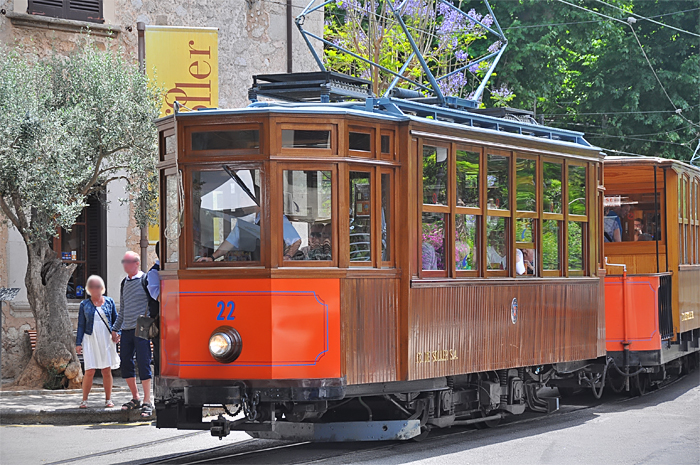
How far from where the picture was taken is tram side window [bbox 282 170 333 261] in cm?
817

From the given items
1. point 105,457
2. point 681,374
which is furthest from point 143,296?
point 681,374

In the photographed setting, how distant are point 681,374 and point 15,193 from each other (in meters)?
10.2

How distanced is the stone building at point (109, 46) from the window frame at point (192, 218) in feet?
27.1

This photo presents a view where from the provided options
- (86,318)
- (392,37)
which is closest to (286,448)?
(86,318)

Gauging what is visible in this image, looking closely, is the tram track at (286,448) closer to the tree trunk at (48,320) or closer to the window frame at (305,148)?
the window frame at (305,148)

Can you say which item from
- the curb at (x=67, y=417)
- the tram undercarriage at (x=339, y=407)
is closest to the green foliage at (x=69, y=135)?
the curb at (x=67, y=417)

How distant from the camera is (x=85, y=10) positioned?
17.4 m

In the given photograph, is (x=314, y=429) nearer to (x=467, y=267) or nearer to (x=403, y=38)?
(x=467, y=267)

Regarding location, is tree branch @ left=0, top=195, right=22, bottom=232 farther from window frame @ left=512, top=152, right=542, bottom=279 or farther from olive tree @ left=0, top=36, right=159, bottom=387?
window frame @ left=512, top=152, right=542, bottom=279

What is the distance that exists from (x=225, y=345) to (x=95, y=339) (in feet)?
14.5

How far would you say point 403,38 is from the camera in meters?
20.5

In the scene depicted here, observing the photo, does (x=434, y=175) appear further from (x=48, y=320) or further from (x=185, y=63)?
(x=185, y=63)

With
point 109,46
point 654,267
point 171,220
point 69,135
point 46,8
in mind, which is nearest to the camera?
point 171,220

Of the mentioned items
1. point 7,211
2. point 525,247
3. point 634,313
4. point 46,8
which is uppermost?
point 46,8
